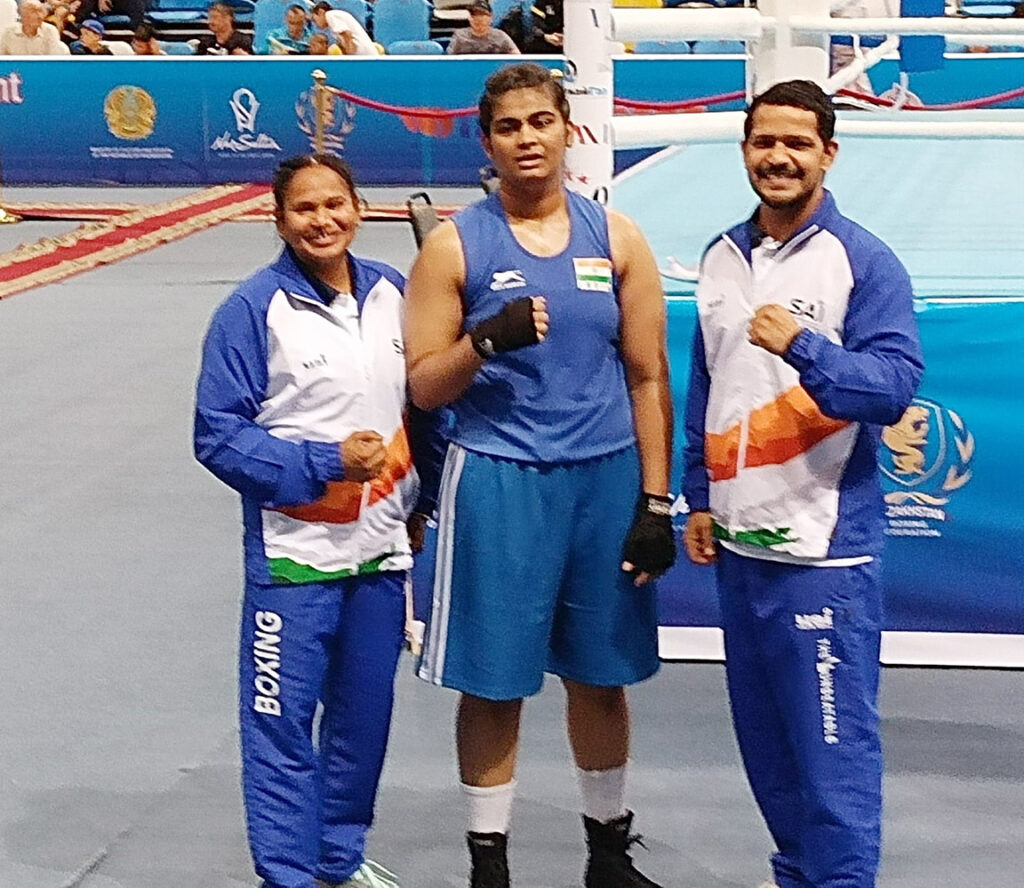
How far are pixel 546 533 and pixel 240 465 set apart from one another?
495mm

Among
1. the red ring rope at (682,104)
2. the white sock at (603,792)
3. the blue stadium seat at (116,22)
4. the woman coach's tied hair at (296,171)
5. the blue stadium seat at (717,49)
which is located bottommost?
the white sock at (603,792)

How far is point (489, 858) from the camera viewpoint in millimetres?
2734

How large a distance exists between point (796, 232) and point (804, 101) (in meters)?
0.20

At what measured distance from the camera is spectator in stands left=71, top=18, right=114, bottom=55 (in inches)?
518

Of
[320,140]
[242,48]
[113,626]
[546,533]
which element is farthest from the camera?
[242,48]

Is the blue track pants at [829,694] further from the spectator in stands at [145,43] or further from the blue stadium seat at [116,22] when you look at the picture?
the blue stadium seat at [116,22]

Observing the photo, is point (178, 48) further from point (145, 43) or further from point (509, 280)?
point (509, 280)

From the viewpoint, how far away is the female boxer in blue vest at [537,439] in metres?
2.53

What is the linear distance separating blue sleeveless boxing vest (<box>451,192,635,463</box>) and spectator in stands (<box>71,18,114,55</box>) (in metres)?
11.4

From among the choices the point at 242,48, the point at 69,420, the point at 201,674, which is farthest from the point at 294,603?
the point at 242,48

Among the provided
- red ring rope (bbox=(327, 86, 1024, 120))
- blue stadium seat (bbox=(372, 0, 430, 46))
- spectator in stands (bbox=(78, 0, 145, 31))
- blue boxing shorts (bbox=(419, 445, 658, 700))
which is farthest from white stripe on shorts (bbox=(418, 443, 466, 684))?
spectator in stands (bbox=(78, 0, 145, 31))

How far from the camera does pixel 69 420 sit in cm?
609

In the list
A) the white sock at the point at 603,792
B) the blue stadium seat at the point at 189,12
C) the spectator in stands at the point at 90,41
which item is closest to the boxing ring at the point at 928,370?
the white sock at the point at 603,792

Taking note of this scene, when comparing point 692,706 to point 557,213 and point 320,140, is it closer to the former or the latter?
point 557,213
